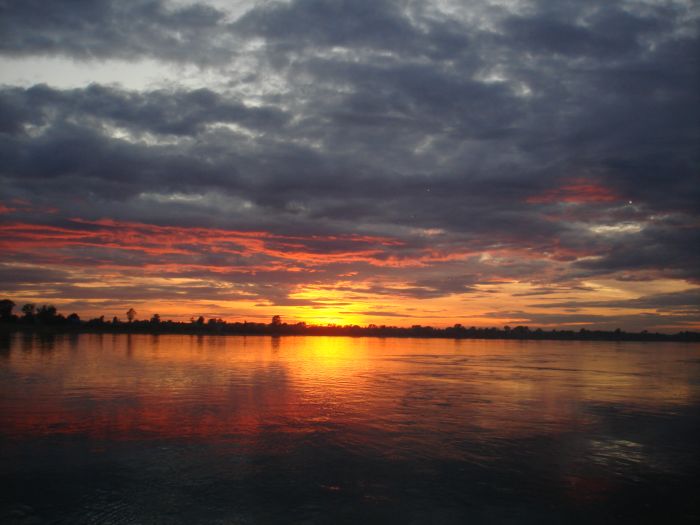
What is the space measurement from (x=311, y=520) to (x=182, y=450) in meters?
8.32

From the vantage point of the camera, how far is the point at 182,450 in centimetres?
2009

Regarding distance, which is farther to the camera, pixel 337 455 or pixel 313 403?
pixel 313 403

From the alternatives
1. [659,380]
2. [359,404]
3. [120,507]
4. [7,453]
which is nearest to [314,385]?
[359,404]

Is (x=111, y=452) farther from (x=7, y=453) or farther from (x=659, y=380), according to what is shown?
(x=659, y=380)

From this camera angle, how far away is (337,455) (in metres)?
20.1

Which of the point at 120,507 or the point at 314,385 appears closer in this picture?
the point at 120,507

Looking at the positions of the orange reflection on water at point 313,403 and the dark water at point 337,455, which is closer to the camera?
the dark water at point 337,455

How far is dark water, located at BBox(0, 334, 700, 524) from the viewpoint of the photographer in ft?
48.1

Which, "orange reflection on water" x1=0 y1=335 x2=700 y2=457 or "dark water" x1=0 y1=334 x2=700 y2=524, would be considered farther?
"orange reflection on water" x1=0 y1=335 x2=700 y2=457

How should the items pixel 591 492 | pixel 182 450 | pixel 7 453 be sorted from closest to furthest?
pixel 591 492 → pixel 7 453 → pixel 182 450

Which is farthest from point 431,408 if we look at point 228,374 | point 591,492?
point 228,374

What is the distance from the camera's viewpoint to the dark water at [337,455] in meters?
14.7

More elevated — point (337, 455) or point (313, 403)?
point (337, 455)

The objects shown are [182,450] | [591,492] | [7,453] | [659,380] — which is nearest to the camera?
[591,492]
